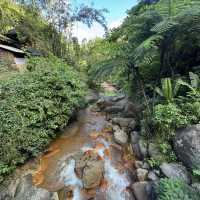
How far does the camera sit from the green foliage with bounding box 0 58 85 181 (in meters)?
3.84

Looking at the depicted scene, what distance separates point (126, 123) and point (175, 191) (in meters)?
3.18

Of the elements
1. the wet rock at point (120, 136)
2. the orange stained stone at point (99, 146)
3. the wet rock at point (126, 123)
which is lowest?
the orange stained stone at point (99, 146)

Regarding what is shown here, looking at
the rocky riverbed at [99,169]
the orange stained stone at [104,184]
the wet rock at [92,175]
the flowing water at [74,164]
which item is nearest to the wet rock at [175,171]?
the rocky riverbed at [99,169]

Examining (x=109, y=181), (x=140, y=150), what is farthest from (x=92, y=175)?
(x=140, y=150)

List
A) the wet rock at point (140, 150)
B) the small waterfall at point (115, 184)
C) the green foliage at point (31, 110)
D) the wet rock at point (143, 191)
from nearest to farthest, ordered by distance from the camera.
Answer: the wet rock at point (143, 191) → the small waterfall at point (115, 184) → the green foliage at point (31, 110) → the wet rock at point (140, 150)

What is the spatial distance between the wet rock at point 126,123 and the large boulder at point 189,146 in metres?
1.90

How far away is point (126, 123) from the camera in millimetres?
5746

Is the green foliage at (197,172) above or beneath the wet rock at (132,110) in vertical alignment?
beneath

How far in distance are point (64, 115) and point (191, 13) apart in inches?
168

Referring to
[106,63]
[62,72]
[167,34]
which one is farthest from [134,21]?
[62,72]

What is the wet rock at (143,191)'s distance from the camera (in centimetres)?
315

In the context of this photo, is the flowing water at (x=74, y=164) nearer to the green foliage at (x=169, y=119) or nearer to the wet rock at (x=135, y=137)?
the wet rock at (x=135, y=137)

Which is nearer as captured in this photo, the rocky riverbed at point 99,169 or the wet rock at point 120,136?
the rocky riverbed at point 99,169

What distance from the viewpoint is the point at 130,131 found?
5.37 m
